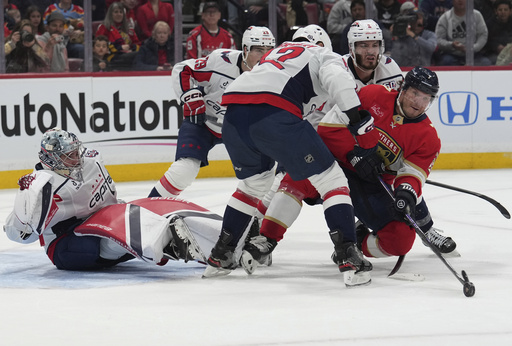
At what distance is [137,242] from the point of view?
11.2 ft

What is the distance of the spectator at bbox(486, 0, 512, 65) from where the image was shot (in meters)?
7.48

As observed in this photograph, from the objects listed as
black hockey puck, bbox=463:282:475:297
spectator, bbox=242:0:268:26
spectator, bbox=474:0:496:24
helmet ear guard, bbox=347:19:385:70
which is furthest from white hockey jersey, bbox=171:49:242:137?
spectator, bbox=474:0:496:24

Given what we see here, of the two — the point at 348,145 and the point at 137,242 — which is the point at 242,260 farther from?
the point at 348,145

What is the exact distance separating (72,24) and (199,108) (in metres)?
2.52

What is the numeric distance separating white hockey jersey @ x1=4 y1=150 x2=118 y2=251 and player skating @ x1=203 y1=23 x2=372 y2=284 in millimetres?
557

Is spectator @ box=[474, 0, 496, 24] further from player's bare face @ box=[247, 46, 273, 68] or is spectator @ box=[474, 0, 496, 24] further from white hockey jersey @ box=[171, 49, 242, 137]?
player's bare face @ box=[247, 46, 273, 68]

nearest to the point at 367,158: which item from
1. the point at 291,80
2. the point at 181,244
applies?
the point at 291,80

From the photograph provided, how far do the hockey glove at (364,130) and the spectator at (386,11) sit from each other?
13.7 ft

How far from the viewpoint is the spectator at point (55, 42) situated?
663 centimetres

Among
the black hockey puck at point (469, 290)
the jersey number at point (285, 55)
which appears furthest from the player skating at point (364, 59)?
the black hockey puck at point (469, 290)

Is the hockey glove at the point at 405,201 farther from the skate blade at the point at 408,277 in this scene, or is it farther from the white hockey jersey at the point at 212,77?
the white hockey jersey at the point at 212,77

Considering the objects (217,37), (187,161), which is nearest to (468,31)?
(217,37)

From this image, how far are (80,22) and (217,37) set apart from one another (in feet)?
3.53

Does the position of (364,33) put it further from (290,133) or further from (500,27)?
(500,27)
